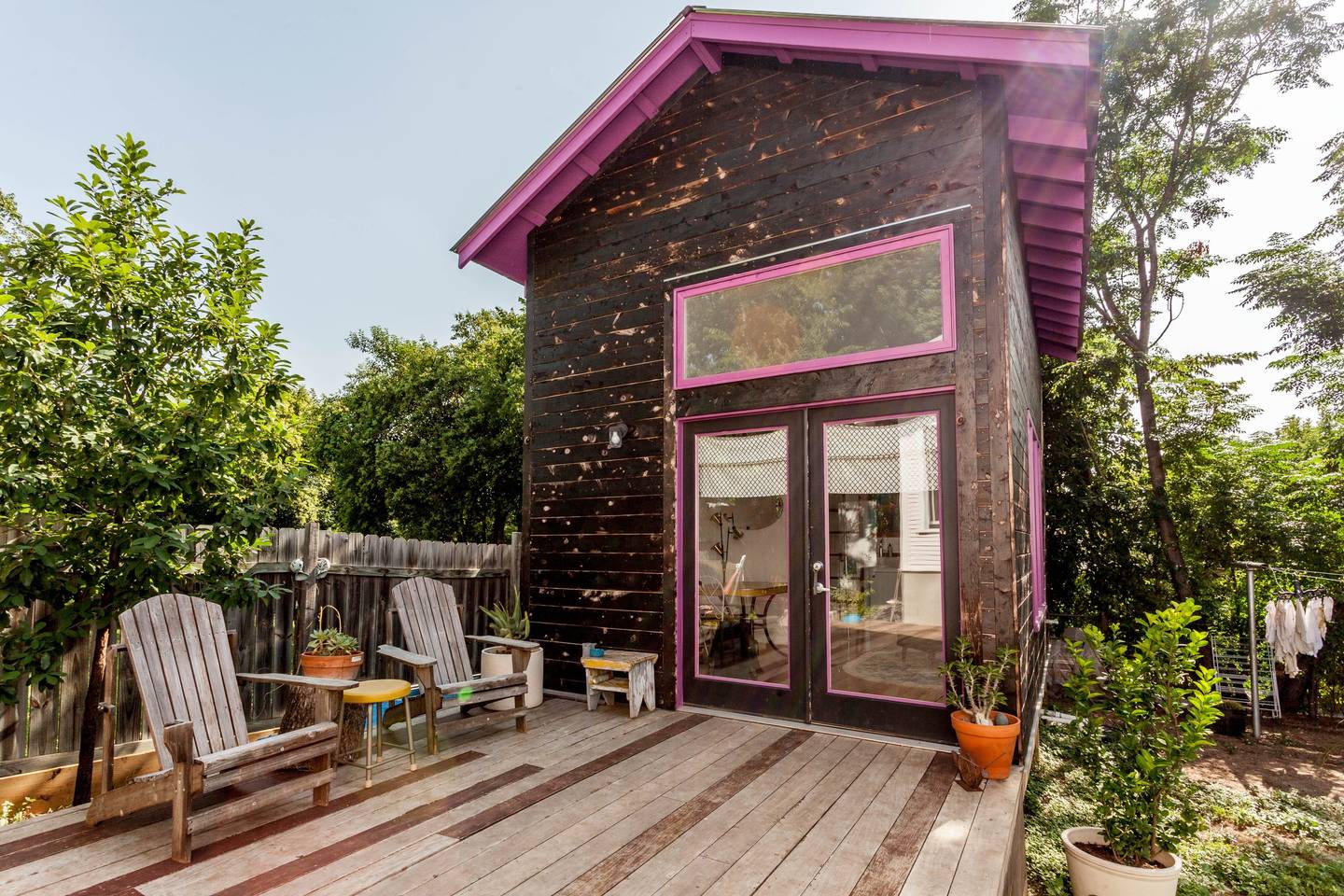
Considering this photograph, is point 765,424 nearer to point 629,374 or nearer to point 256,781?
point 629,374

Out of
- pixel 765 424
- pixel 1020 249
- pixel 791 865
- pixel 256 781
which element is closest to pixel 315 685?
pixel 256 781

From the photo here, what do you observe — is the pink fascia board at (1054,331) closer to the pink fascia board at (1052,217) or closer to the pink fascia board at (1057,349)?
the pink fascia board at (1057,349)

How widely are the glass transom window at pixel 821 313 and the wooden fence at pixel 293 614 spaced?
2587 mm

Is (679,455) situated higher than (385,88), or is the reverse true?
(385,88)

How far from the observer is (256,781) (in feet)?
10.8

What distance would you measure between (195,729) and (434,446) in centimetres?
1010

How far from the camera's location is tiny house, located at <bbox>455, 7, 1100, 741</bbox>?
3.95 meters

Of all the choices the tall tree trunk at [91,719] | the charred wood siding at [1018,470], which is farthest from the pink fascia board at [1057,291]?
the tall tree trunk at [91,719]

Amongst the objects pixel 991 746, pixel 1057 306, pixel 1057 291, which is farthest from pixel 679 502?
pixel 1057 306

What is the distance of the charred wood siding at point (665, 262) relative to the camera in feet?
13.8

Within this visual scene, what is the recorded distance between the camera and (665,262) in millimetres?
5246

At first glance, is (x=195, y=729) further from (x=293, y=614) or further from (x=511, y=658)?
(x=511, y=658)

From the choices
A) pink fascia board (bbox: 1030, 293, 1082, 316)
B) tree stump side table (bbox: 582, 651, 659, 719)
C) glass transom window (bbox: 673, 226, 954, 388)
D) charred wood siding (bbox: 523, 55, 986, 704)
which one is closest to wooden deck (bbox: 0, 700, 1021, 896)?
tree stump side table (bbox: 582, 651, 659, 719)

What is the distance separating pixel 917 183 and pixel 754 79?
1.63m
